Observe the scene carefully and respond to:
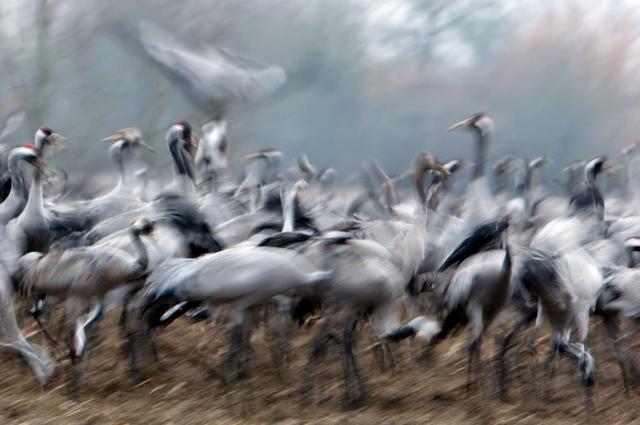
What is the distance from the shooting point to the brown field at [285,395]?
175 inches

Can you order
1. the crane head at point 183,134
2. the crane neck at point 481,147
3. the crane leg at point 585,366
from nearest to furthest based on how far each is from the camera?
the crane leg at point 585,366 → the crane neck at point 481,147 → the crane head at point 183,134

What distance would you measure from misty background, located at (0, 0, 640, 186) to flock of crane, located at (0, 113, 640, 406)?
3157 mm

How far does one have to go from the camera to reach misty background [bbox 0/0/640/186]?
9836 millimetres

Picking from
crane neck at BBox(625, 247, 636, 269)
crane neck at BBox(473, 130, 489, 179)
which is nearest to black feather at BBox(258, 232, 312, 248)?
crane neck at BBox(473, 130, 489, 179)

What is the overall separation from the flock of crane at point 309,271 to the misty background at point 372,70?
316 centimetres

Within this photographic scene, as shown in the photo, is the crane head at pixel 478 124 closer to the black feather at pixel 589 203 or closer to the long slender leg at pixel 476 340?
the black feather at pixel 589 203

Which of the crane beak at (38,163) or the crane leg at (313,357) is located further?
the crane beak at (38,163)

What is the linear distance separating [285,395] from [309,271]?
58cm

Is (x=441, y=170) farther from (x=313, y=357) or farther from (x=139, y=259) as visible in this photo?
(x=139, y=259)

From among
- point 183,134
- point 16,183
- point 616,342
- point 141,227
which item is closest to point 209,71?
point 183,134

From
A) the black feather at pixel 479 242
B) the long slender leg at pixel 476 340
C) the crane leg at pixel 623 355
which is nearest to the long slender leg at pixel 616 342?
the crane leg at pixel 623 355

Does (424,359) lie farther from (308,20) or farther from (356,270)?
(308,20)

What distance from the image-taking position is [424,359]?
5414 millimetres

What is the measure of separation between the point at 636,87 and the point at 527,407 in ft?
20.0
